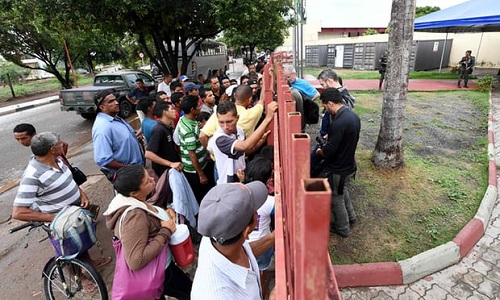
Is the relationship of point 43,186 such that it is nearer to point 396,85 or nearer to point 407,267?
point 407,267

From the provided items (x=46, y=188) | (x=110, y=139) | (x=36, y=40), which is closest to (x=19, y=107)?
(x=36, y=40)

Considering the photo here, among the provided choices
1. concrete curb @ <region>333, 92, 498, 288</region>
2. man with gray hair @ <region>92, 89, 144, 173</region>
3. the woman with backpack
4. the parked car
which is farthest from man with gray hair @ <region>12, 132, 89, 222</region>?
the parked car

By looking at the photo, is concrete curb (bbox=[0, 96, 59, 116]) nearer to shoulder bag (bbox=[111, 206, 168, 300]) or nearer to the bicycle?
the bicycle

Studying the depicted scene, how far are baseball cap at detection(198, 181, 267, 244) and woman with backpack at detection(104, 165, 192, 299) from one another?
0.74 meters

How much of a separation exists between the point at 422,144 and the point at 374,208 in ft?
9.06

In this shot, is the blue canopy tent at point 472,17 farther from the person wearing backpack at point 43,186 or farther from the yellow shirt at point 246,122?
the person wearing backpack at point 43,186

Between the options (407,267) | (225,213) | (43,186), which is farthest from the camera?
(407,267)

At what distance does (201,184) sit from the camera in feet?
11.0

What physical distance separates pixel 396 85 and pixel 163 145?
125 inches

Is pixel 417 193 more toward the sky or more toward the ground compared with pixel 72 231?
more toward the ground

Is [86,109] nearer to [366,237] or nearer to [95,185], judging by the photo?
[95,185]

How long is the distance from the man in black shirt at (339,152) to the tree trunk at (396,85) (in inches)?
57.1

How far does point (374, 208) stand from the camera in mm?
3559

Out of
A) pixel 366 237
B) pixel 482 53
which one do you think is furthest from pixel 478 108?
pixel 482 53
